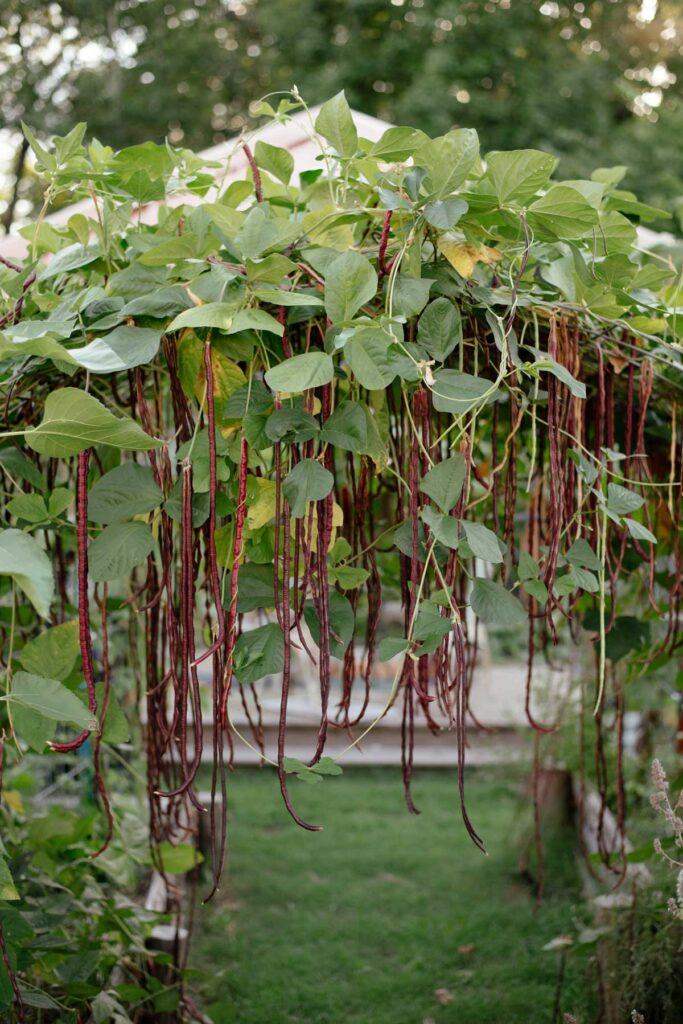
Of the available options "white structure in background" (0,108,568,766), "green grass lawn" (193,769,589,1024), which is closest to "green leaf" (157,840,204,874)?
"green grass lawn" (193,769,589,1024)

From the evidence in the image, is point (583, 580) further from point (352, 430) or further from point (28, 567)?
point (28, 567)

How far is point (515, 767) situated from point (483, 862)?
2.29 feet

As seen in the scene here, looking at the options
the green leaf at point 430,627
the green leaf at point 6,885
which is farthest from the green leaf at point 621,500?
the green leaf at point 6,885

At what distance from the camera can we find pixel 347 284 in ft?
2.85

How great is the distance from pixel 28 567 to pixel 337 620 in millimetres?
402

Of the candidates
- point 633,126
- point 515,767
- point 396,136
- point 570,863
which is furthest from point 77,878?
point 633,126

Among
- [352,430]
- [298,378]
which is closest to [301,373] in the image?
[298,378]

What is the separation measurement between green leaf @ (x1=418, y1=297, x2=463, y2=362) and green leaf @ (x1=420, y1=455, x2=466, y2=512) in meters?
0.11

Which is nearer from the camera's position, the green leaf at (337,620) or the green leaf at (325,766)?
the green leaf at (325,766)

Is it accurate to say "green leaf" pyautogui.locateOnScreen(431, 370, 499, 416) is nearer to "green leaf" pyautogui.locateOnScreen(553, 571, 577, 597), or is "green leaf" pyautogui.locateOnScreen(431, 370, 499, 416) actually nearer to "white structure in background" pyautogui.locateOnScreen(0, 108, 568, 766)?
"green leaf" pyautogui.locateOnScreen(553, 571, 577, 597)

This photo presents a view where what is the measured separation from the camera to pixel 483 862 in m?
3.27

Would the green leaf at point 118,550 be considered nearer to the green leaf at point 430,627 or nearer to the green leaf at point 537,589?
the green leaf at point 430,627

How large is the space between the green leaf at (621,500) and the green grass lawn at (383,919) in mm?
1113

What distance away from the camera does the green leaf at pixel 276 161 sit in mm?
1000
